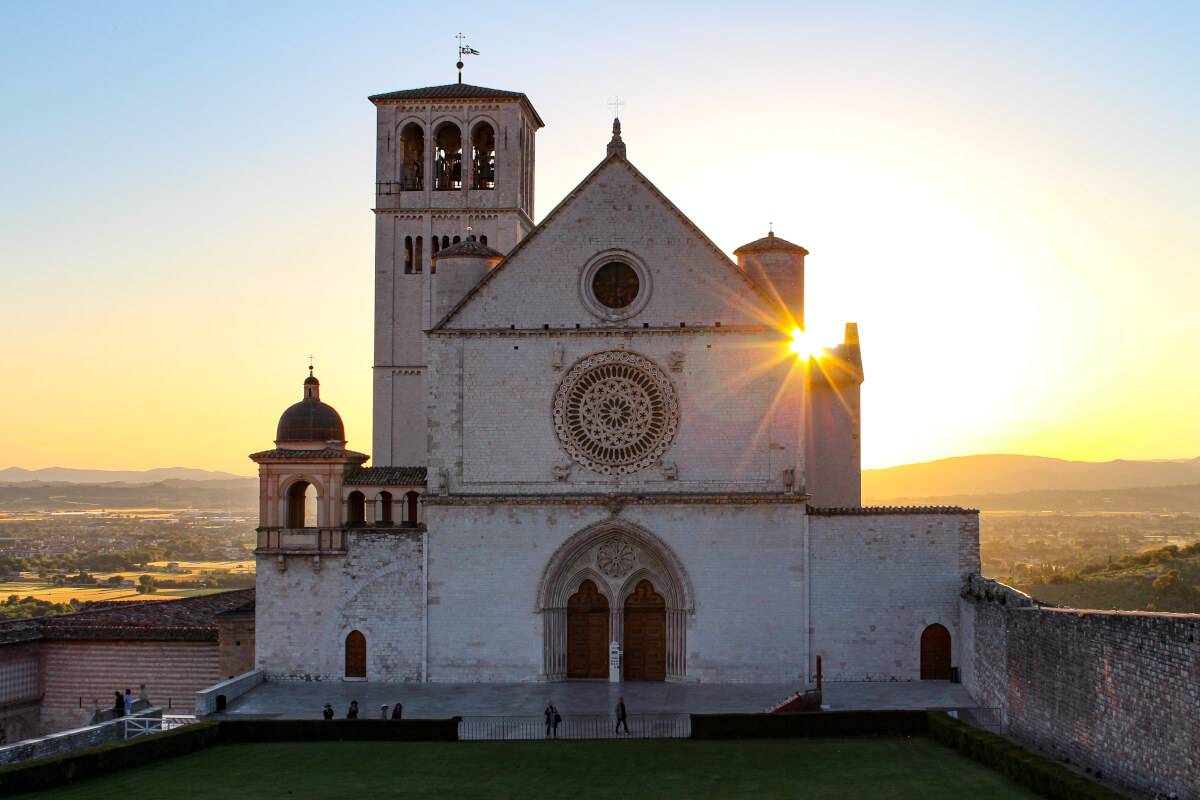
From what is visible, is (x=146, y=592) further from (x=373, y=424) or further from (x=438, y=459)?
(x=438, y=459)

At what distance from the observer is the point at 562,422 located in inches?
1444

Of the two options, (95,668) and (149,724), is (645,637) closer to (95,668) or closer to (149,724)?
(149,724)

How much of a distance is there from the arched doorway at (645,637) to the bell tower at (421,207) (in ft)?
42.1

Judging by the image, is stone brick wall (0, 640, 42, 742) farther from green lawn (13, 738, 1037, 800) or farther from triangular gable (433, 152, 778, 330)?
triangular gable (433, 152, 778, 330)

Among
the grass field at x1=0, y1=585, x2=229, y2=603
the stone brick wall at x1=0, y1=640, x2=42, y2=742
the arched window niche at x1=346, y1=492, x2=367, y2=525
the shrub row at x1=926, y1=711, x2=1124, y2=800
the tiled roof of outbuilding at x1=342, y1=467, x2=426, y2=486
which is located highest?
the tiled roof of outbuilding at x1=342, y1=467, x2=426, y2=486

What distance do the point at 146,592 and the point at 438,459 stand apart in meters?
87.9

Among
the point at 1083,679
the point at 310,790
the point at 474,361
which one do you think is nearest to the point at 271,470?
the point at 474,361

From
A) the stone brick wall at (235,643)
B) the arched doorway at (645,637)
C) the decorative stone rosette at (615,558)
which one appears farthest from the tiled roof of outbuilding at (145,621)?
the arched doorway at (645,637)

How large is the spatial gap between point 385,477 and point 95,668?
38.1 ft

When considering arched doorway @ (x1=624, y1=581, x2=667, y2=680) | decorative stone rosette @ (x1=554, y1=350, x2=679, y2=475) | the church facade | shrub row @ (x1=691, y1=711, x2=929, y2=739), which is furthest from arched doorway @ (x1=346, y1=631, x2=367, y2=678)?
shrub row @ (x1=691, y1=711, x2=929, y2=739)

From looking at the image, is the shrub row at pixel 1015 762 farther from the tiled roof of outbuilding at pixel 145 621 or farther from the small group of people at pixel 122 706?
the tiled roof of outbuilding at pixel 145 621

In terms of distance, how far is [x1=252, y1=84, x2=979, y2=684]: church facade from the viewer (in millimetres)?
35375

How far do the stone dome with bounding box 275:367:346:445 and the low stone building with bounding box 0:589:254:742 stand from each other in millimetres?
5637

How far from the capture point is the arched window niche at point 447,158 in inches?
1898
